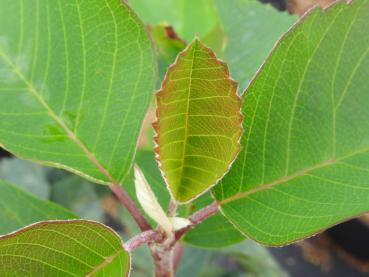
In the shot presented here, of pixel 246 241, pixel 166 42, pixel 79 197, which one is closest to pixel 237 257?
pixel 246 241

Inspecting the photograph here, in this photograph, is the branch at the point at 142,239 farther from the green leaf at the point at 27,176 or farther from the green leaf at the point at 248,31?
the green leaf at the point at 27,176

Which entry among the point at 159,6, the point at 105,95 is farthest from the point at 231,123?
the point at 159,6

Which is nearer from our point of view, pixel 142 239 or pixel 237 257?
pixel 142 239

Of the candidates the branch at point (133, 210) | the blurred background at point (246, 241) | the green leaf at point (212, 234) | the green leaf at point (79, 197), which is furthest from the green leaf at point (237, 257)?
the branch at point (133, 210)

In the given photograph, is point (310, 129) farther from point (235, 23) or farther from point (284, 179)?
point (235, 23)

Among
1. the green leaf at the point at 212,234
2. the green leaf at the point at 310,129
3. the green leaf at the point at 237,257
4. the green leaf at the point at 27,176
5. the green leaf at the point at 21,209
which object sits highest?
the green leaf at the point at 310,129

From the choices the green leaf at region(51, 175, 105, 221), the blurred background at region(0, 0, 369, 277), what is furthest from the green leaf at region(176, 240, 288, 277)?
the green leaf at region(51, 175, 105, 221)
